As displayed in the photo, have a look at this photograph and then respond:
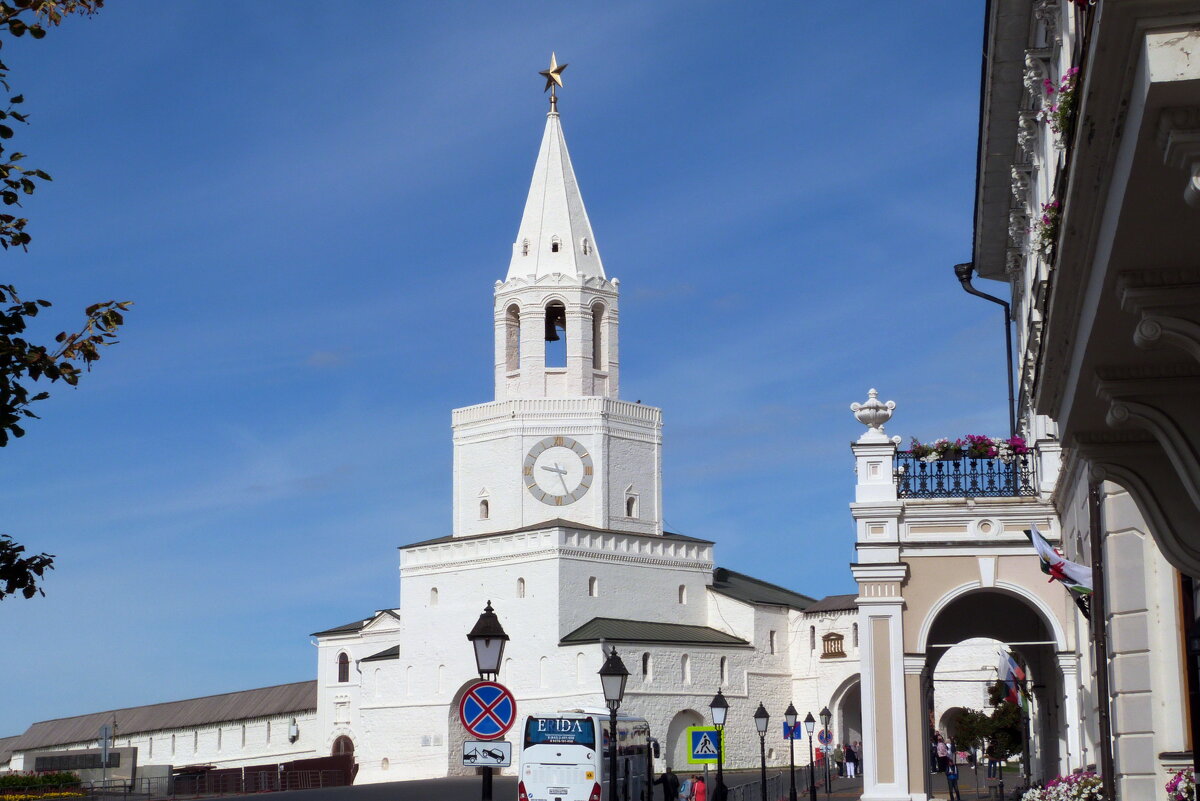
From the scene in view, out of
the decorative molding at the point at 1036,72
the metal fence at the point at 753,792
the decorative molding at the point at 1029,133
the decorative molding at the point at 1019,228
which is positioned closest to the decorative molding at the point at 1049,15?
the decorative molding at the point at 1036,72

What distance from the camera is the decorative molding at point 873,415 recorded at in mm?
27812

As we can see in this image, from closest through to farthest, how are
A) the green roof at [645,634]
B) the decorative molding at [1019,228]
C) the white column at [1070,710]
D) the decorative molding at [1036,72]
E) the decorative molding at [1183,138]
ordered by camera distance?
the decorative molding at [1183,138] → the decorative molding at [1036,72] → the decorative molding at [1019,228] → the white column at [1070,710] → the green roof at [645,634]

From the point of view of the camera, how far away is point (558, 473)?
2911 inches

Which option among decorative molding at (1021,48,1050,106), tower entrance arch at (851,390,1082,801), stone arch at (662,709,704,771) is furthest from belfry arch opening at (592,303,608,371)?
decorative molding at (1021,48,1050,106)

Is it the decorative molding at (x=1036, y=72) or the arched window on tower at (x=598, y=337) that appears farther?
the arched window on tower at (x=598, y=337)

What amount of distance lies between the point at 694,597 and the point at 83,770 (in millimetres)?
28718

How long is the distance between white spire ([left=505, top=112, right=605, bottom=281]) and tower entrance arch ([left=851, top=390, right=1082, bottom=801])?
151 ft

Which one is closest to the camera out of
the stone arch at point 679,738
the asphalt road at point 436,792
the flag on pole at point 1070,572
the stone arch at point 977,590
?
the flag on pole at point 1070,572

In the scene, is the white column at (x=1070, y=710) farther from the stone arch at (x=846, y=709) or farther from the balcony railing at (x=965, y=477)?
the stone arch at (x=846, y=709)

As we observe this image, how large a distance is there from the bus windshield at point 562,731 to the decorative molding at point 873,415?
1446cm

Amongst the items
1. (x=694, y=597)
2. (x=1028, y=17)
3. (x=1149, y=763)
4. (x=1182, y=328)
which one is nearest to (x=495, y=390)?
(x=694, y=597)

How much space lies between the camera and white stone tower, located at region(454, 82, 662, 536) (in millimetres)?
73000

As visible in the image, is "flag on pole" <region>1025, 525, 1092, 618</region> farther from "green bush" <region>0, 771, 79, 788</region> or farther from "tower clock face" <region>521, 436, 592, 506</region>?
"tower clock face" <region>521, 436, 592, 506</region>

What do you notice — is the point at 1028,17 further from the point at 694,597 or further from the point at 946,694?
the point at 946,694
